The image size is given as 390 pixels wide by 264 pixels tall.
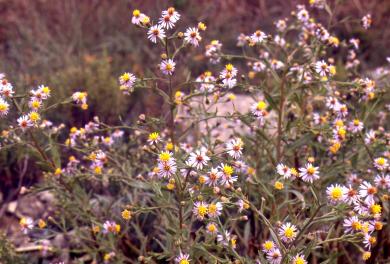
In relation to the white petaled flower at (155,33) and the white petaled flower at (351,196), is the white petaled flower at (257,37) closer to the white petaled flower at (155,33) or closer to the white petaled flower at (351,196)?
the white petaled flower at (155,33)

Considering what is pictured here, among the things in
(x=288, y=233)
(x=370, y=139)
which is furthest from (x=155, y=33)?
(x=370, y=139)

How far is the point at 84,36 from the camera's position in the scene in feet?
20.6

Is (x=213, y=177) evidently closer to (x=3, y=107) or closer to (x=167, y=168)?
(x=167, y=168)

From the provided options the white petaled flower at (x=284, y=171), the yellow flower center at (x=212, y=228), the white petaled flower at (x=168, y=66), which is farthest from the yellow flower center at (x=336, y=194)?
the white petaled flower at (x=168, y=66)

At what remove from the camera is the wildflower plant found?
7.12 feet

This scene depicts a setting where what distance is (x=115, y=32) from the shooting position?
6285 millimetres

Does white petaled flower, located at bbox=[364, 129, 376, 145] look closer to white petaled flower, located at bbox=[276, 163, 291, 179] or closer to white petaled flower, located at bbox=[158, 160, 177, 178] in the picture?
white petaled flower, located at bbox=[276, 163, 291, 179]

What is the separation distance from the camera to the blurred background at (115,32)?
533 centimetres

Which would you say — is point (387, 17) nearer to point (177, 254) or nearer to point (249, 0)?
point (249, 0)

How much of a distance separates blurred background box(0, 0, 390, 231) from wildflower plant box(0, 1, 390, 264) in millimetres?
1807

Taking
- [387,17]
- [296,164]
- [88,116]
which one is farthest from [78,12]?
[296,164]

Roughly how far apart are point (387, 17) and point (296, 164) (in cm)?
411

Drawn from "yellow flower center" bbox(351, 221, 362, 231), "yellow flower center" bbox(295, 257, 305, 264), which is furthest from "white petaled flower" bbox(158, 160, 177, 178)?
"yellow flower center" bbox(351, 221, 362, 231)

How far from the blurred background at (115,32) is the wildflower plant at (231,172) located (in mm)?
1807
